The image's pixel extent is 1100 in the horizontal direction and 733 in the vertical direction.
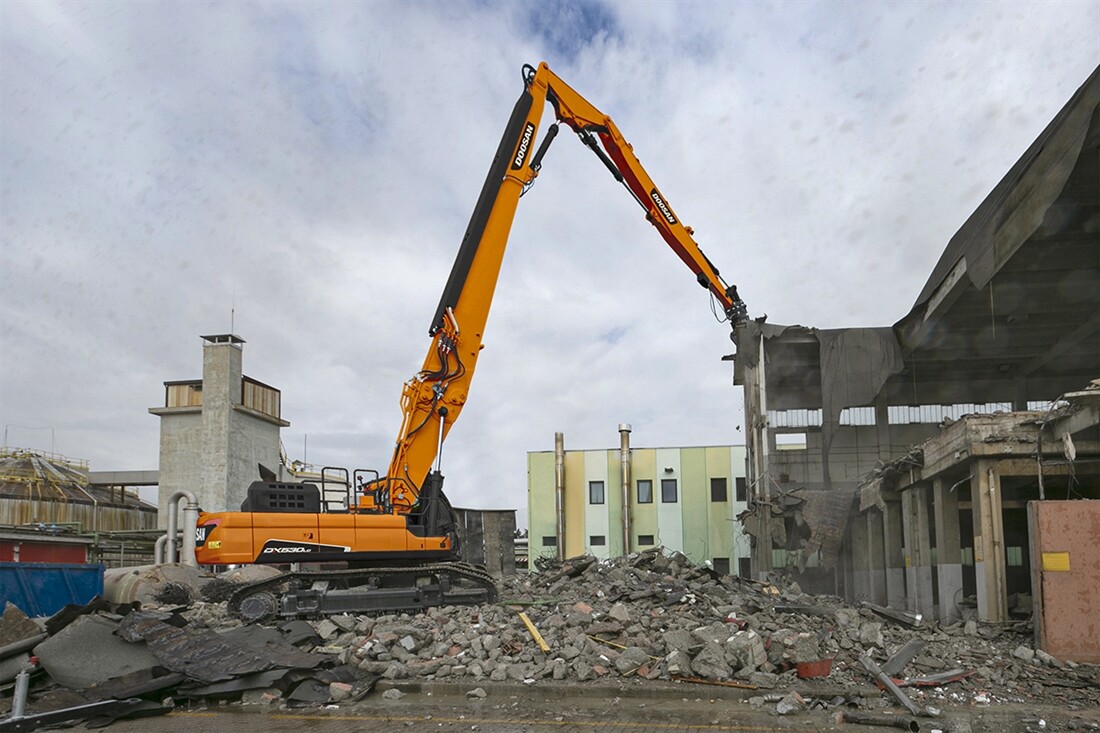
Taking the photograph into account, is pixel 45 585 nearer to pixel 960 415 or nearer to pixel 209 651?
pixel 209 651

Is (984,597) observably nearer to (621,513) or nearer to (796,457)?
(796,457)

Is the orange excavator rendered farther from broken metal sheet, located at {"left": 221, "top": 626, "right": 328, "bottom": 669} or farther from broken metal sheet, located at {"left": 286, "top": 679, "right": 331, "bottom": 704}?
→ broken metal sheet, located at {"left": 286, "top": 679, "right": 331, "bottom": 704}

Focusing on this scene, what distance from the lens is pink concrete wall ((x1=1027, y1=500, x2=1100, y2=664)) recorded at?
11.4 metres

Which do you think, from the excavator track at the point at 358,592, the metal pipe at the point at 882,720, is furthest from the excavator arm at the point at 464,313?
the metal pipe at the point at 882,720

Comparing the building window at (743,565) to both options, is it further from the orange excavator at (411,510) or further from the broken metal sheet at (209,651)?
the broken metal sheet at (209,651)

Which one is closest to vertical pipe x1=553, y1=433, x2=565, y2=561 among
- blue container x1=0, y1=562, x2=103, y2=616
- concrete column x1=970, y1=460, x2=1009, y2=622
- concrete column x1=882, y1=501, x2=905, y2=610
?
concrete column x1=882, y1=501, x2=905, y2=610

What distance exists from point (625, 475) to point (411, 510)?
90.3 feet

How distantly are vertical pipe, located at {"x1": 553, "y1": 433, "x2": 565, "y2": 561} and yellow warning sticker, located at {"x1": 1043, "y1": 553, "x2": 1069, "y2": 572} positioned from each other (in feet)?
103

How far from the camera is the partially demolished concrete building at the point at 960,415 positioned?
44.9ft

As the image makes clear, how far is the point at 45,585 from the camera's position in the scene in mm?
16734

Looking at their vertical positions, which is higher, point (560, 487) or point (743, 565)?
point (560, 487)

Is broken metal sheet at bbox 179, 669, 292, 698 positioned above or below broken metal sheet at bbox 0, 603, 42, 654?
below

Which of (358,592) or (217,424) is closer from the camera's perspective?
(358,592)

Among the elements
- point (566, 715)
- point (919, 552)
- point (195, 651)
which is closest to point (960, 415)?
point (919, 552)
